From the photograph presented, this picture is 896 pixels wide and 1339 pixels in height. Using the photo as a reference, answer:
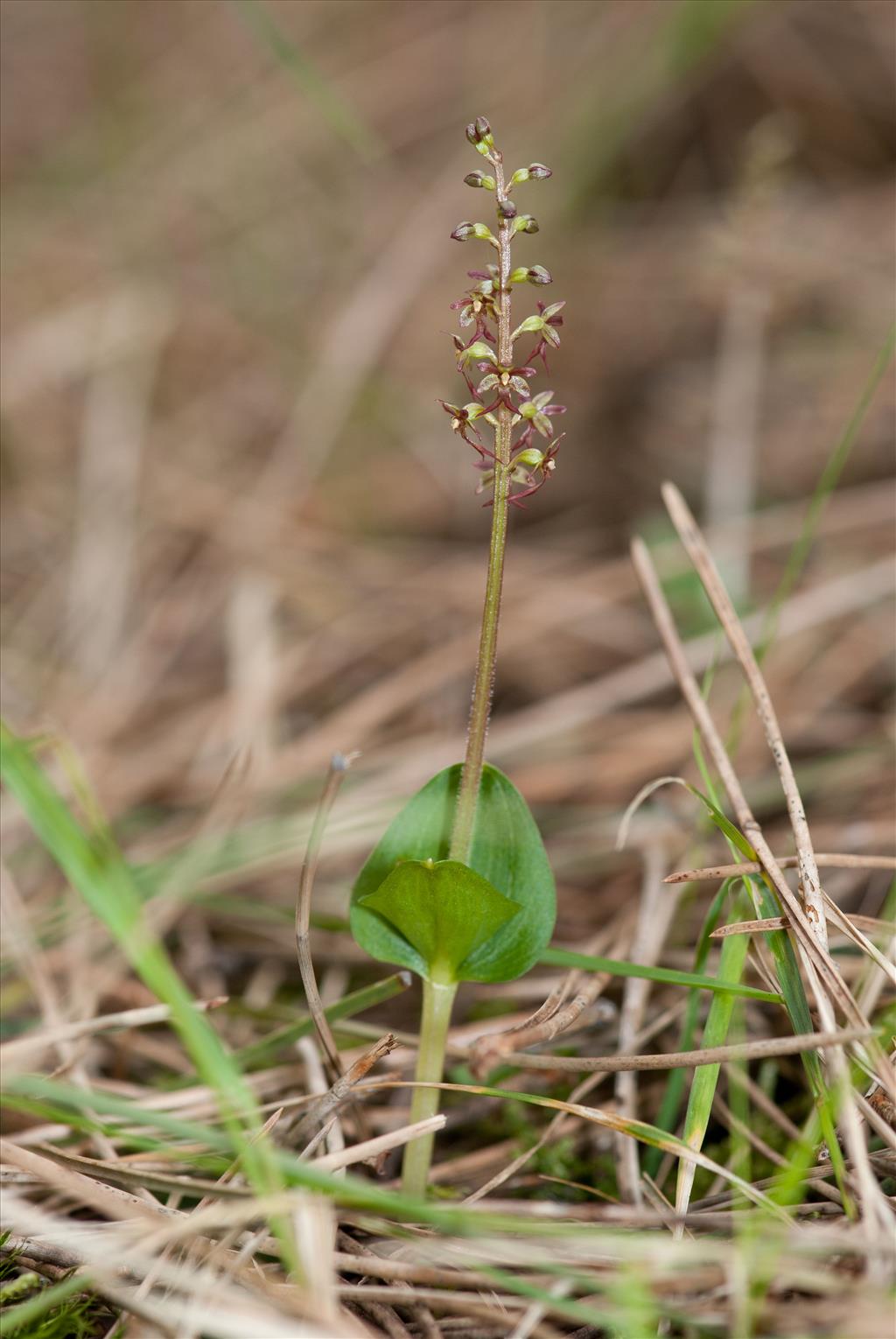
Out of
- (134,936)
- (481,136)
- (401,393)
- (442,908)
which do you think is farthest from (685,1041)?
(401,393)

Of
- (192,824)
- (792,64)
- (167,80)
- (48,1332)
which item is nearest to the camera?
(48,1332)

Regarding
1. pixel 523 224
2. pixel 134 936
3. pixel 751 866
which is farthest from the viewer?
pixel 751 866

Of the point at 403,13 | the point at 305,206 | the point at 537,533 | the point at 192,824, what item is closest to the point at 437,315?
the point at 305,206

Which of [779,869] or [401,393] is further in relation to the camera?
[401,393]

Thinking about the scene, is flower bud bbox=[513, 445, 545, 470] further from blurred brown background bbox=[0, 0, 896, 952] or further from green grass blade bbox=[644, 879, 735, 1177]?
blurred brown background bbox=[0, 0, 896, 952]

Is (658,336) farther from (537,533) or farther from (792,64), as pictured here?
(792,64)

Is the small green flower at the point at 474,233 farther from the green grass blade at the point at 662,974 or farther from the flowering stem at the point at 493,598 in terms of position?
the green grass blade at the point at 662,974

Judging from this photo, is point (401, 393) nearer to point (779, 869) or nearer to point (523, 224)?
point (523, 224)
